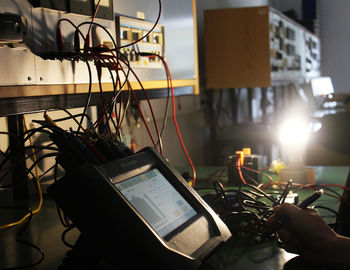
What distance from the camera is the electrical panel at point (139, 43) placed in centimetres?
118

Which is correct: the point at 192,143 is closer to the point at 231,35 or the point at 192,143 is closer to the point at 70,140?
the point at 231,35

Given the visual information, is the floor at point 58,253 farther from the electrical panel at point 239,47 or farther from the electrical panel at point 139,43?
the electrical panel at point 239,47

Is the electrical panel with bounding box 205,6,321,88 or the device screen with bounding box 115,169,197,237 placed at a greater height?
the electrical panel with bounding box 205,6,321,88

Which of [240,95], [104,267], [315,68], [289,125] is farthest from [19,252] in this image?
[315,68]

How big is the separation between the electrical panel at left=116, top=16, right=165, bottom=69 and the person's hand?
0.58 m

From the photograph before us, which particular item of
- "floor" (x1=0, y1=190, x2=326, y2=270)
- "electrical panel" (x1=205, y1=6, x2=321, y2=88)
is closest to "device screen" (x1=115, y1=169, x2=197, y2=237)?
"floor" (x1=0, y1=190, x2=326, y2=270)

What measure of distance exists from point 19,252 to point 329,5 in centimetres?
648

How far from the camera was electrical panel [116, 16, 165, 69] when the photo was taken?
3.86 ft

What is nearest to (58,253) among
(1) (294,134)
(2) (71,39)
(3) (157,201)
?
(3) (157,201)

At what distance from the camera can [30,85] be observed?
86 centimetres

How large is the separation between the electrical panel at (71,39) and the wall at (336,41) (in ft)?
18.4

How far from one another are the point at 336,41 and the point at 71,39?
6.24m

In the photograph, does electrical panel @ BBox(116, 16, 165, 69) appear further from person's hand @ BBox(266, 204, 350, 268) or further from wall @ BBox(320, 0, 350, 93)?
wall @ BBox(320, 0, 350, 93)

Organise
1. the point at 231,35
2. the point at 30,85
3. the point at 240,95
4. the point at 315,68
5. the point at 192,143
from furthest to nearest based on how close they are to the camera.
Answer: the point at 315,68 < the point at 240,95 < the point at 192,143 < the point at 231,35 < the point at 30,85
